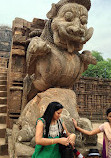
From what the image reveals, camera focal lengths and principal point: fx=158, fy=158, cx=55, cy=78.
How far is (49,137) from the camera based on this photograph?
159 cm

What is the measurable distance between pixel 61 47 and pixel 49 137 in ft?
4.93

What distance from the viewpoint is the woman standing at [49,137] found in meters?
1.46

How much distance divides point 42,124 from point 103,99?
11.7 metres

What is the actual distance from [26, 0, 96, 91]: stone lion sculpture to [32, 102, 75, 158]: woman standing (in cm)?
104

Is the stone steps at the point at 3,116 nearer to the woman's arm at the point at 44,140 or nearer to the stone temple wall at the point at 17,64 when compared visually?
the stone temple wall at the point at 17,64

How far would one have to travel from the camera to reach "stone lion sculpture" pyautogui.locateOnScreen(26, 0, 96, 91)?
2.36m

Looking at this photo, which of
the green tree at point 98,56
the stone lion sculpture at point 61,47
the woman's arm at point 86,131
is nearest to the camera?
the woman's arm at point 86,131

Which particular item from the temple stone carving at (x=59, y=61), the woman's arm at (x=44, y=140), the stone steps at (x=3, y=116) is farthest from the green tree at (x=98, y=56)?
the woman's arm at (x=44, y=140)

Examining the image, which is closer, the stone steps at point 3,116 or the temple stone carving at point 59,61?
the temple stone carving at point 59,61

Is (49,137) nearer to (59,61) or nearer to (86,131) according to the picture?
(86,131)

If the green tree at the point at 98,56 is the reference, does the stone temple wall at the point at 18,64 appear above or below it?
below

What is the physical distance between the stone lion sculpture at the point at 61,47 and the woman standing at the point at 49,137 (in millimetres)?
1037

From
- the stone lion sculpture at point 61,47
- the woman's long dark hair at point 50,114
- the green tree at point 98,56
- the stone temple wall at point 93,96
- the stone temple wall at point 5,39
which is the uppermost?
the stone temple wall at point 5,39

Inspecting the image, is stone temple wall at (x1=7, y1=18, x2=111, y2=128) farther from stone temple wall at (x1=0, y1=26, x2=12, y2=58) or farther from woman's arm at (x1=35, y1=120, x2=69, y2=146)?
stone temple wall at (x1=0, y1=26, x2=12, y2=58)
